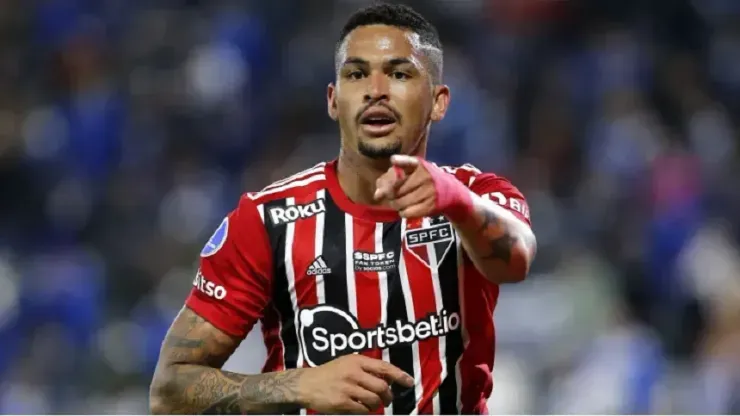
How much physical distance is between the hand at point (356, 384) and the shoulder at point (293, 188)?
0.63 metres

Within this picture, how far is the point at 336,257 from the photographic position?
3.42 m

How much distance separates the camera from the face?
3.37m

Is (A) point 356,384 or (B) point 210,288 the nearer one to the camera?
(A) point 356,384

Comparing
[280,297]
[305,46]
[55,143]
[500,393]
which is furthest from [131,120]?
[280,297]

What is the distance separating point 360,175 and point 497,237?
62 cm

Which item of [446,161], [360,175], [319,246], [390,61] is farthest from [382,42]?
[446,161]

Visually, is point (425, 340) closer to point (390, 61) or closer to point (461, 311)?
point (461, 311)

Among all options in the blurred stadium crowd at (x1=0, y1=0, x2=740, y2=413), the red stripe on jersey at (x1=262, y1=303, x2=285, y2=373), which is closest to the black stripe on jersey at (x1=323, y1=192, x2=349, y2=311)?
the red stripe on jersey at (x1=262, y1=303, x2=285, y2=373)

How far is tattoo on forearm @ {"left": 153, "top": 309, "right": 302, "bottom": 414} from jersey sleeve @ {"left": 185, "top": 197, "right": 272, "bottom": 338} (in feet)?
0.16

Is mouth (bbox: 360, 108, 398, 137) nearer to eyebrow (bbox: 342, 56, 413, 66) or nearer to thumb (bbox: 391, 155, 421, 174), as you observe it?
eyebrow (bbox: 342, 56, 413, 66)

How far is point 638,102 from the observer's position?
8.13m

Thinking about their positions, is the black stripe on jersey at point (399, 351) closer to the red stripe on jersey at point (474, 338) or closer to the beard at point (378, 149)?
the red stripe on jersey at point (474, 338)

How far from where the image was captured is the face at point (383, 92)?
337cm

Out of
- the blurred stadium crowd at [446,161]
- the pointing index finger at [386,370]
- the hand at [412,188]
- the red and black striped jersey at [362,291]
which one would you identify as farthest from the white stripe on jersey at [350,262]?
the blurred stadium crowd at [446,161]
